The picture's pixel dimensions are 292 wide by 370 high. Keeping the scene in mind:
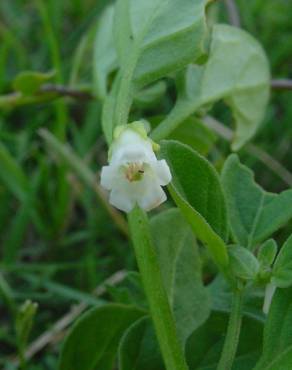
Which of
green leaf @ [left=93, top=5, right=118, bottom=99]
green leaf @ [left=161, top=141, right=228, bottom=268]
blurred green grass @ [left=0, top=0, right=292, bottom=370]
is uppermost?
green leaf @ [left=161, top=141, right=228, bottom=268]

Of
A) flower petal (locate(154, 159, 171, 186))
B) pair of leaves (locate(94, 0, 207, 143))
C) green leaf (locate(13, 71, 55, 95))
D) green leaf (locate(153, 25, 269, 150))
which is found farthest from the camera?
green leaf (locate(13, 71, 55, 95))

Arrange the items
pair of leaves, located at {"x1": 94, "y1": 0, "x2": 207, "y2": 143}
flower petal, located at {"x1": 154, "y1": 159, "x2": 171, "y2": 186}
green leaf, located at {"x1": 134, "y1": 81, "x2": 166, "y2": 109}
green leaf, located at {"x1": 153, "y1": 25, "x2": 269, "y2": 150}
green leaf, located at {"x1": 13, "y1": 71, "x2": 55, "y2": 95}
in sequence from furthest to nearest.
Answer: green leaf, located at {"x1": 13, "y1": 71, "x2": 55, "y2": 95} < green leaf, located at {"x1": 134, "y1": 81, "x2": 166, "y2": 109} < green leaf, located at {"x1": 153, "y1": 25, "x2": 269, "y2": 150} < pair of leaves, located at {"x1": 94, "y1": 0, "x2": 207, "y2": 143} < flower petal, located at {"x1": 154, "y1": 159, "x2": 171, "y2": 186}

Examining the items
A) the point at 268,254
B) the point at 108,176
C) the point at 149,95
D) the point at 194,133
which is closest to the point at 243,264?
the point at 268,254

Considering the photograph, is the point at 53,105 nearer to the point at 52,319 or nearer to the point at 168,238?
the point at 52,319

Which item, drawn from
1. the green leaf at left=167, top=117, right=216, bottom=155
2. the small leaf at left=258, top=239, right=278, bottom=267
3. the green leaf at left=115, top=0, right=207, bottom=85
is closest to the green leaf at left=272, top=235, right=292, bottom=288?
the small leaf at left=258, top=239, right=278, bottom=267

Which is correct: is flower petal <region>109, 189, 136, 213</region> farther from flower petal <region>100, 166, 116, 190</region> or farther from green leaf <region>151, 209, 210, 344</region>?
green leaf <region>151, 209, 210, 344</region>

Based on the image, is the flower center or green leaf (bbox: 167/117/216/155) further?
green leaf (bbox: 167/117/216/155)

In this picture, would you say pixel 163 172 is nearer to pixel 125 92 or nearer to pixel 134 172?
pixel 134 172

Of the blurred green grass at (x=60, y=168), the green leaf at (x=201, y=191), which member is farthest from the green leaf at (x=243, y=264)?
the blurred green grass at (x=60, y=168)

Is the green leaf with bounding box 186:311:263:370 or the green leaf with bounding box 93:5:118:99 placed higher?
the green leaf with bounding box 93:5:118:99
